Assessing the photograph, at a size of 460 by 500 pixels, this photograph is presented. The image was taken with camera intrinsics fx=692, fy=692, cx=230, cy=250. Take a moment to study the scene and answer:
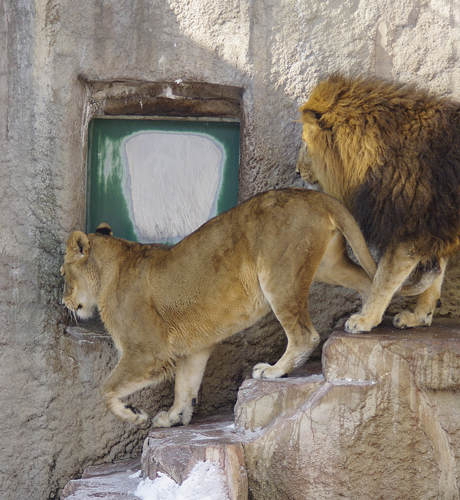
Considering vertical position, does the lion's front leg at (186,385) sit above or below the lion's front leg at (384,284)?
below

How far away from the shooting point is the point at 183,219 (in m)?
5.20

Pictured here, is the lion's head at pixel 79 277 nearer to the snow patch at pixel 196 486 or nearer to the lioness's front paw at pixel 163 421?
the lioness's front paw at pixel 163 421

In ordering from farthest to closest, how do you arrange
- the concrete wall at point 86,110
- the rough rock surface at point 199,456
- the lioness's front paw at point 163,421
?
the concrete wall at point 86,110 < the lioness's front paw at point 163,421 < the rough rock surface at point 199,456

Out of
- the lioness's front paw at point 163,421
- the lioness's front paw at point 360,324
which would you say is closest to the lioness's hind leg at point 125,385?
the lioness's front paw at point 163,421

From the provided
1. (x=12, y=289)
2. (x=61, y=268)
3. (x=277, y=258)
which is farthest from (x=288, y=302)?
(x=12, y=289)

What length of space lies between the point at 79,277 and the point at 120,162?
107 cm

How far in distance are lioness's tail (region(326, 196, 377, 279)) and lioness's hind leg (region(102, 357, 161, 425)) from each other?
1403 millimetres

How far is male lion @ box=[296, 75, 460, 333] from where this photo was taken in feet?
12.8

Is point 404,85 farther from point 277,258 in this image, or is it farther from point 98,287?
point 98,287

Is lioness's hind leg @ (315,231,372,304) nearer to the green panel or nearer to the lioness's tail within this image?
the lioness's tail

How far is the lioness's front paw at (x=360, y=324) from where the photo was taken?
3.96m

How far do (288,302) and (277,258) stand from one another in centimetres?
26

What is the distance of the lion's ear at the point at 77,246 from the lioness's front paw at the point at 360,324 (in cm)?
174

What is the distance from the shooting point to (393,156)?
3975mm
